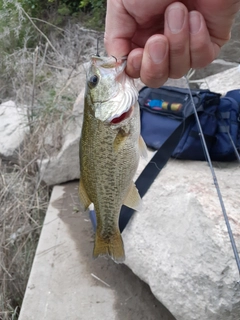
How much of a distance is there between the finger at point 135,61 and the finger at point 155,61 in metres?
0.03

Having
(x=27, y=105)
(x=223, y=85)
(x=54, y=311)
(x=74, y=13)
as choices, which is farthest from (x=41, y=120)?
(x=74, y=13)

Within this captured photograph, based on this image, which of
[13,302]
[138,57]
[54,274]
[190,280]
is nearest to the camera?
[138,57]

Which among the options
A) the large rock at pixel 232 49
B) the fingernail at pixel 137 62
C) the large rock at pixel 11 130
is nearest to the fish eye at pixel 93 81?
the fingernail at pixel 137 62

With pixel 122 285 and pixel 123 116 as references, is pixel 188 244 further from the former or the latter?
pixel 123 116

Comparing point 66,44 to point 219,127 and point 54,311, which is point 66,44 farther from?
point 54,311

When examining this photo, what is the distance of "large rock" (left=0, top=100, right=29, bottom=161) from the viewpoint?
197 inches

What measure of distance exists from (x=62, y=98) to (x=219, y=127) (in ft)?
7.48

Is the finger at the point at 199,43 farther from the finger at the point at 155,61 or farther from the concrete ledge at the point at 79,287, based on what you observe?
the concrete ledge at the point at 79,287

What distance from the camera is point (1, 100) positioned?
660 centimetres

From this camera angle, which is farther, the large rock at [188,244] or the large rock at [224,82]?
the large rock at [224,82]

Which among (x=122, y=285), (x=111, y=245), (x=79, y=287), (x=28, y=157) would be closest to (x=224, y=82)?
(x=28, y=157)

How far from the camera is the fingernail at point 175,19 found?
4.34ft

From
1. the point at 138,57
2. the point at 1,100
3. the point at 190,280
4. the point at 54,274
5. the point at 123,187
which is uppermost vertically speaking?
the point at 138,57

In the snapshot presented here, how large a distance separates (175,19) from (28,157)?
3.59 meters
